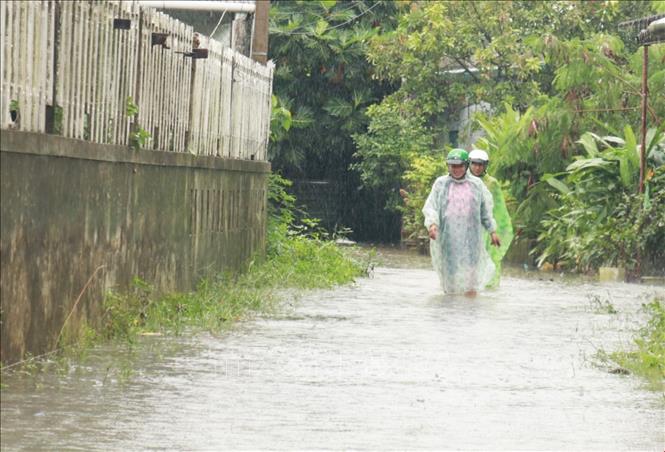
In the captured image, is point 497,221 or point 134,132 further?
point 497,221

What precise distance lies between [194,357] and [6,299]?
70.1 inches

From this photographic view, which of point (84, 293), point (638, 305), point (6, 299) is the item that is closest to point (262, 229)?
point (638, 305)

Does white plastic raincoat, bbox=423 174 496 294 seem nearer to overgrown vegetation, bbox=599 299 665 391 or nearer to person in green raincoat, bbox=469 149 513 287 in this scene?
person in green raincoat, bbox=469 149 513 287

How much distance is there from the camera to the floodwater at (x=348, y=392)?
741cm

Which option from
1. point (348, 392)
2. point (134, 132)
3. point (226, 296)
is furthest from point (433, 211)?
point (348, 392)

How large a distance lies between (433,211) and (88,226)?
7.82 m

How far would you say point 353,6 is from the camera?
3934 centimetres

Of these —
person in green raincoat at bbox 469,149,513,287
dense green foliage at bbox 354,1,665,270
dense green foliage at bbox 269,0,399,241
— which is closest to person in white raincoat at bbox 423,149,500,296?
person in green raincoat at bbox 469,149,513,287

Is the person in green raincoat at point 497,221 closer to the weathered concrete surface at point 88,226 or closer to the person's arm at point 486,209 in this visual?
the person's arm at point 486,209

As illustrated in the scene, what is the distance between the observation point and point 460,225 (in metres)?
18.1

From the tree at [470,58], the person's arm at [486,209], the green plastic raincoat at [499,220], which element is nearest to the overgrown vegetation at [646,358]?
the person's arm at [486,209]

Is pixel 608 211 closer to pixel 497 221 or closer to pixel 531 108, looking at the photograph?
pixel 531 108

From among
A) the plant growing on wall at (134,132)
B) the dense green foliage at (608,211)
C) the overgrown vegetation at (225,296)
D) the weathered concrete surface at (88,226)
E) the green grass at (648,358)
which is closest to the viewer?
the weathered concrete surface at (88,226)

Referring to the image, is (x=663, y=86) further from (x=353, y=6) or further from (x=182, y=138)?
(x=353, y=6)
